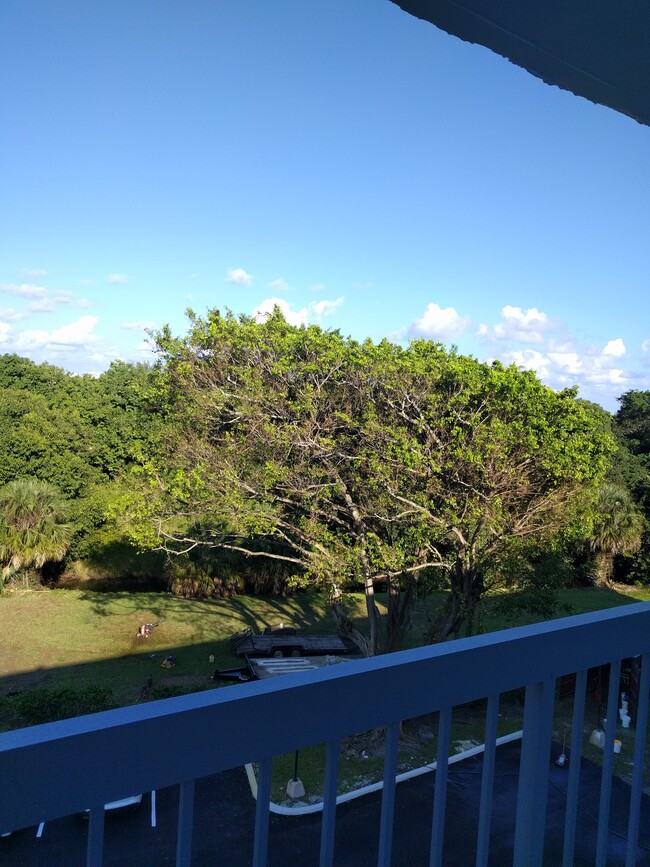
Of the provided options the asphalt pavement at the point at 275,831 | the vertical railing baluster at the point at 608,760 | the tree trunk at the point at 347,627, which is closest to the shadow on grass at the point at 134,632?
the tree trunk at the point at 347,627

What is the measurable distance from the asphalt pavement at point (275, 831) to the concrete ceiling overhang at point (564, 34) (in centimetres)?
125

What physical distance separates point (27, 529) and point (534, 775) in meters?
17.8

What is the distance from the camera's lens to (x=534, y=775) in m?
1.29

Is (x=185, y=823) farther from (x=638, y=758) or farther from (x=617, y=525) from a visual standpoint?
(x=617, y=525)

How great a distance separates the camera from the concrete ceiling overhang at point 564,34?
3.34ft

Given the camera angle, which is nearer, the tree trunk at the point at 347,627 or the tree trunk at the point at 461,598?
the tree trunk at the point at 461,598

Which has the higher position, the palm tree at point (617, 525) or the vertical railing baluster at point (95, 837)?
the vertical railing baluster at point (95, 837)

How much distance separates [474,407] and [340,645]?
7.16 meters

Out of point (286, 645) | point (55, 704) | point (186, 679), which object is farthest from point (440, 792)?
point (286, 645)

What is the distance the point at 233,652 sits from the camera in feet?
48.2

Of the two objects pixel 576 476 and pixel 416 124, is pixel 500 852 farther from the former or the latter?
pixel 576 476

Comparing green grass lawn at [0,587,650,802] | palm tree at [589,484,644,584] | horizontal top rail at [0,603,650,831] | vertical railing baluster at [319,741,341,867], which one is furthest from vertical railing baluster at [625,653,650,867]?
palm tree at [589,484,644,584]

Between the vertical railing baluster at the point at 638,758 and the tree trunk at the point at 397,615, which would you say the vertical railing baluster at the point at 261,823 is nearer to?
the vertical railing baluster at the point at 638,758

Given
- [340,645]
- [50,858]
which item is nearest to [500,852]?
[50,858]
